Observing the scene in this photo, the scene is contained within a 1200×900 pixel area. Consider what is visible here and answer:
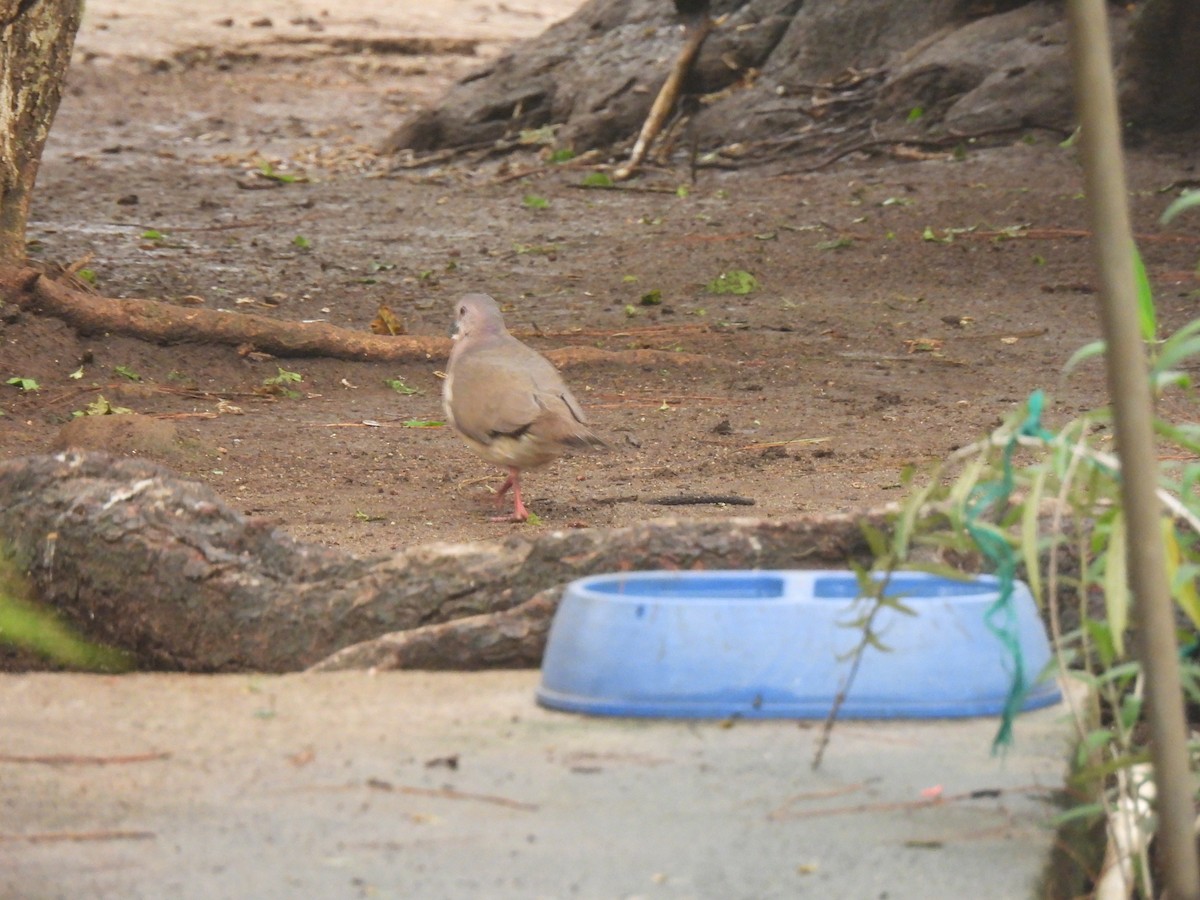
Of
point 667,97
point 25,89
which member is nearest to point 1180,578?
point 25,89

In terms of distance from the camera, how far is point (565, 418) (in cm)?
518

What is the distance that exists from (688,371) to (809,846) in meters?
5.71

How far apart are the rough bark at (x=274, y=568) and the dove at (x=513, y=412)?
1556 mm

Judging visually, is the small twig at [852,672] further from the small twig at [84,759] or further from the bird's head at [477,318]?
the bird's head at [477,318]

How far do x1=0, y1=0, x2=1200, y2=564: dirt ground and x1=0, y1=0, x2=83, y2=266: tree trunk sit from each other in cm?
50

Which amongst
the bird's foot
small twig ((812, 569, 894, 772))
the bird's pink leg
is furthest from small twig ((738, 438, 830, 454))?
small twig ((812, 569, 894, 772))

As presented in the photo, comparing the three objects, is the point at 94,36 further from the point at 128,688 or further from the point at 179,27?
the point at 128,688

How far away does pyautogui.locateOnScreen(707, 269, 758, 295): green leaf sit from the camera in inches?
374

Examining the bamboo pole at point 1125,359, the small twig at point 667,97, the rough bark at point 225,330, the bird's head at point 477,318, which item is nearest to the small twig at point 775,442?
the bird's head at point 477,318

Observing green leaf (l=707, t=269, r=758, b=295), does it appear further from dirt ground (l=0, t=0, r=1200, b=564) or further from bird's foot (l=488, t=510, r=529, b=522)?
bird's foot (l=488, t=510, r=529, b=522)

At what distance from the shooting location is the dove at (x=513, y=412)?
5.16 metres

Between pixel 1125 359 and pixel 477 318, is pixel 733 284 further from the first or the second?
pixel 1125 359

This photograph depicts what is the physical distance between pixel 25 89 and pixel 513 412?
11.1ft

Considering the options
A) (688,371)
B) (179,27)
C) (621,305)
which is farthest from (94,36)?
(688,371)
